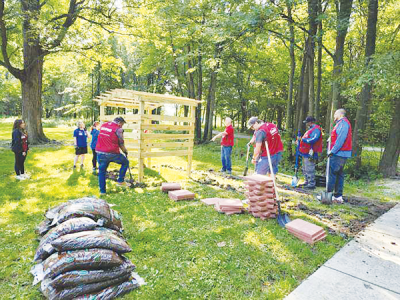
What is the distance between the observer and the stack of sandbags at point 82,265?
101 inches

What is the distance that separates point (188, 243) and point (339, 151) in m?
4.23

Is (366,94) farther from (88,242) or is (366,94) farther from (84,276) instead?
(84,276)

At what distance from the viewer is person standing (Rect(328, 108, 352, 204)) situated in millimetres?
5754

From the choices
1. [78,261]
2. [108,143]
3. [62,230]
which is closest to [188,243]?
[78,261]

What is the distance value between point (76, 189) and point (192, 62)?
15062mm

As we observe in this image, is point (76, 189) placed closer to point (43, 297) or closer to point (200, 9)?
point (43, 297)

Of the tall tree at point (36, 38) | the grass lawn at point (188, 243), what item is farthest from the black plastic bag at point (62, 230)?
the tall tree at point (36, 38)

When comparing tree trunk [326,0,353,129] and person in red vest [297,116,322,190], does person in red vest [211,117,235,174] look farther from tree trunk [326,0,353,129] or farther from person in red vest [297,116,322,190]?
tree trunk [326,0,353,129]

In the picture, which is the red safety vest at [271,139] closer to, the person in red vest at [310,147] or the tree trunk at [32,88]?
the person in red vest at [310,147]

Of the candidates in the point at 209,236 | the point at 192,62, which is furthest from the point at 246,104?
the point at 209,236

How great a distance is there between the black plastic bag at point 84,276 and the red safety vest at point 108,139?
11.8 feet

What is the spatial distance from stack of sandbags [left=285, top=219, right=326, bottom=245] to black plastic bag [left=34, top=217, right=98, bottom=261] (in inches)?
124

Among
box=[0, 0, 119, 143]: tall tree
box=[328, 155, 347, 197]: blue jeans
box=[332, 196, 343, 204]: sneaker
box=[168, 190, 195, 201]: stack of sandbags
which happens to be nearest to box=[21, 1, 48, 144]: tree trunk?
box=[0, 0, 119, 143]: tall tree

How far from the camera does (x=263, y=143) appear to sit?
5613 millimetres
